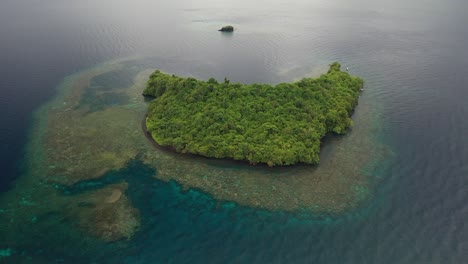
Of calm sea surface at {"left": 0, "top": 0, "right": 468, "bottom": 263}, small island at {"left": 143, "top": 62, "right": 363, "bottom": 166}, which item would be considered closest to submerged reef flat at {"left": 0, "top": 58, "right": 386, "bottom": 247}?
calm sea surface at {"left": 0, "top": 0, "right": 468, "bottom": 263}

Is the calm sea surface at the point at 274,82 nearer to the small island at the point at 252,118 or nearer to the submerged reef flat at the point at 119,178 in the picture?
the submerged reef flat at the point at 119,178

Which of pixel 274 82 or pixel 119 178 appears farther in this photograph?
pixel 274 82

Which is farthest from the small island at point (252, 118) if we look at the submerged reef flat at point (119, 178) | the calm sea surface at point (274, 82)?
the calm sea surface at point (274, 82)

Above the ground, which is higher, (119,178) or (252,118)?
(252,118)

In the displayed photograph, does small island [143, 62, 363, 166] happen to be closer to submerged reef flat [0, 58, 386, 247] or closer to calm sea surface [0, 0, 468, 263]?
submerged reef flat [0, 58, 386, 247]

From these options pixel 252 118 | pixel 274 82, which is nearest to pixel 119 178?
pixel 252 118

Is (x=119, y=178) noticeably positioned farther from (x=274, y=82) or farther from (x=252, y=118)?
(x=274, y=82)

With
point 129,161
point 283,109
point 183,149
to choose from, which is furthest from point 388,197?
point 129,161
